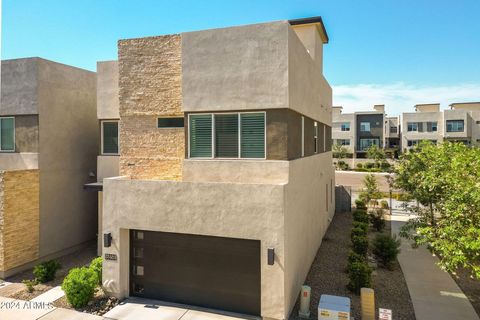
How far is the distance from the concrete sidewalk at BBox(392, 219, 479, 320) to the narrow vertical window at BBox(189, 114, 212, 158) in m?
8.41

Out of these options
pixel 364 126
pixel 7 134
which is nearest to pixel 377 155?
pixel 364 126

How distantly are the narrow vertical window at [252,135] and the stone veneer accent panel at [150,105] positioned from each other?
250 centimetres

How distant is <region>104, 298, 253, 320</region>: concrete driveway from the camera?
→ 938 centimetres

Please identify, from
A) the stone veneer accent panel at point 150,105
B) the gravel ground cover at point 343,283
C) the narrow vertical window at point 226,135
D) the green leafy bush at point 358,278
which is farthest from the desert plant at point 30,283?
the green leafy bush at point 358,278

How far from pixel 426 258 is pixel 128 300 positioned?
13.4 meters

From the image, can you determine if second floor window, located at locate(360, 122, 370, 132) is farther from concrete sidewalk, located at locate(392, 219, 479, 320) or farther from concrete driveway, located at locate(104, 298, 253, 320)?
concrete driveway, located at locate(104, 298, 253, 320)

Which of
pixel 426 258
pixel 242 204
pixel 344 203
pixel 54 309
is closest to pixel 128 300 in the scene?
pixel 54 309

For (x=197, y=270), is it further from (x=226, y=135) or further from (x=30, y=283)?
(x=30, y=283)

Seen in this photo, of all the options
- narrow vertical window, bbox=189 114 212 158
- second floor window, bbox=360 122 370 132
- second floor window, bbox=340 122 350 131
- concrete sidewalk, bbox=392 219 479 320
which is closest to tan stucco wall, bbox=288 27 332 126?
narrow vertical window, bbox=189 114 212 158

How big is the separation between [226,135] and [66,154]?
997 cm

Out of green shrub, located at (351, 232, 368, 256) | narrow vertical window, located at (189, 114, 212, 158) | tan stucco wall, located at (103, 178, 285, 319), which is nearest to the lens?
tan stucco wall, located at (103, 178, 285, 319)

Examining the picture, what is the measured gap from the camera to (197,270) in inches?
400

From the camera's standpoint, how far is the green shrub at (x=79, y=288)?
33.2 feet

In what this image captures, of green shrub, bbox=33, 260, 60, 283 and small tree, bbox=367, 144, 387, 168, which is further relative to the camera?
small tree, bbox=367, 144, 387, 168
